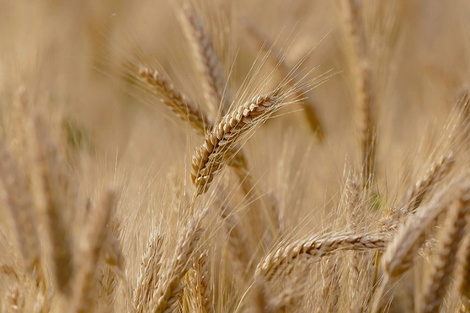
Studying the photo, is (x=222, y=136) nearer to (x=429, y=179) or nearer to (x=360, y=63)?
(x=429, y=179)

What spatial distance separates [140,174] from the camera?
1855 mm

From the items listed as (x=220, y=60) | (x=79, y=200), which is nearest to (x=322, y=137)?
(x=220, y=60)

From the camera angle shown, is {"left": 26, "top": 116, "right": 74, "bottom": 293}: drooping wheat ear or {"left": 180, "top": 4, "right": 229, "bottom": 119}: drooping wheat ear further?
{"left": 180, "top": 4, "right": 229, "bottom": 119}: drooping wheat ear

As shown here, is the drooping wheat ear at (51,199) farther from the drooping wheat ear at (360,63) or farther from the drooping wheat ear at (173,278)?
the drooping wheat ear at (360,63)

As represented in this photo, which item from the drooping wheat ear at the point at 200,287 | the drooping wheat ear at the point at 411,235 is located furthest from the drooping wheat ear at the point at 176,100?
the drooping wheat ear at the point at 411,235

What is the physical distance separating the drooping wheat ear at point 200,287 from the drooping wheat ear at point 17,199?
1.27ft

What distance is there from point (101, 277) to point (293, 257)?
379mm

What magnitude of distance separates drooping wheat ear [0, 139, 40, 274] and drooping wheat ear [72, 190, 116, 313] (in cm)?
15

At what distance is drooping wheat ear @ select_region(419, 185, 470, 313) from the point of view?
3.70 feet

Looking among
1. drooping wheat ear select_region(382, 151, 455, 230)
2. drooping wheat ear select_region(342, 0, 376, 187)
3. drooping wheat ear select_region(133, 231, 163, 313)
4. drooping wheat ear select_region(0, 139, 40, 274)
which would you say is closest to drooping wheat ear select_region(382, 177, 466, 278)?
drooping wheat ear select_region(382, 151, 455, 230)

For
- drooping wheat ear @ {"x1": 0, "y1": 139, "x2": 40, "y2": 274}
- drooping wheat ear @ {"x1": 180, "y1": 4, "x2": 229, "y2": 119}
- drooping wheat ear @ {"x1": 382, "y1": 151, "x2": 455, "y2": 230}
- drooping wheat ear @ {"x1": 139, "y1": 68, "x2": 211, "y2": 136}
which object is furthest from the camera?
drooping wheat ear @ {"x1": 180, "y1": 4, "x2": 229, "y2": 119}

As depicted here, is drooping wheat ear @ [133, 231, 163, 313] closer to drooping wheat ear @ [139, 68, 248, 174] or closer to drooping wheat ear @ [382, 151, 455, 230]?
drooping wheat ear @ [139, 68, 248, 174]

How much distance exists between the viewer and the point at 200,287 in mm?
1400

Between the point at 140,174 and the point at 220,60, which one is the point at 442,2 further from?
the point at 140,174
